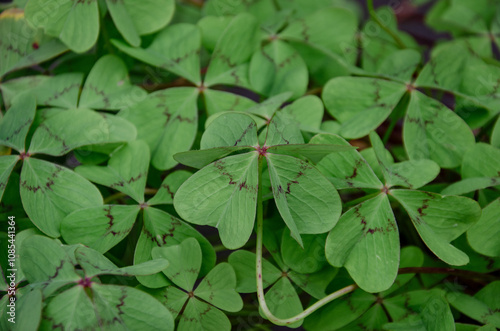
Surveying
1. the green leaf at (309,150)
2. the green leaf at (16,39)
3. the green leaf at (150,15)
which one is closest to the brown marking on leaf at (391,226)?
the green leaf at (309,150)

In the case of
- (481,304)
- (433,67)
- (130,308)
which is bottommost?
(481,304)

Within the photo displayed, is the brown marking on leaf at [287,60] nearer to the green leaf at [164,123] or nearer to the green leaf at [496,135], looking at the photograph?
the green leaf at [164,123]

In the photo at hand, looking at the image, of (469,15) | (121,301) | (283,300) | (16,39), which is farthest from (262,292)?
(469,15)

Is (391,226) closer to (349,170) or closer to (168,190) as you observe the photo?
(349,170)

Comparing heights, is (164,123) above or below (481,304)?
above

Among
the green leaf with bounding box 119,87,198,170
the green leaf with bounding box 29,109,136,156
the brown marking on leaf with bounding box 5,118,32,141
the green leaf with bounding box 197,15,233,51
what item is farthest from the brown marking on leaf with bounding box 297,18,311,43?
the brown marking on leaf with bounding box 5,118,32,141
